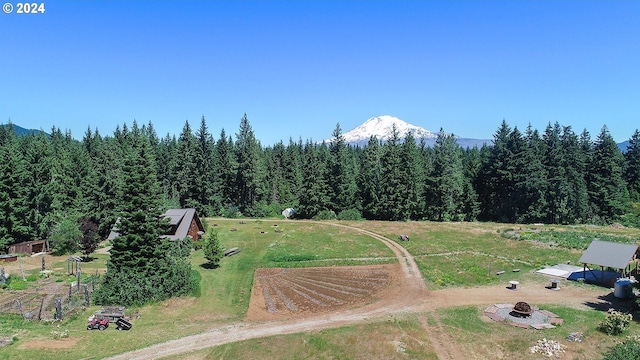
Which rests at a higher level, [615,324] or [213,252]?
[213,252]

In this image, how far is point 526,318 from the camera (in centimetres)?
2994

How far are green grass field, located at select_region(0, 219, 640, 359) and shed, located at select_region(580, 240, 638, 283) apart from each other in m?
6.20

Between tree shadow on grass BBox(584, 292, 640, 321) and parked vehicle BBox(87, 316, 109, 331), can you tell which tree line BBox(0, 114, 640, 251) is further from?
tree shadow on grass BBox(584, 292, 640, 321)

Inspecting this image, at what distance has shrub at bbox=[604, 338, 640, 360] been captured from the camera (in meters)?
23.1

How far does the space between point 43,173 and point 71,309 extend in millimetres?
43149

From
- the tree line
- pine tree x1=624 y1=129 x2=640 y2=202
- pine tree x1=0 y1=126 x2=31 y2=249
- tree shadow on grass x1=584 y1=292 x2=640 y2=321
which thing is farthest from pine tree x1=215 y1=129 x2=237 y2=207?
pine tree x1=624 y1=129 x2=640 y2=202

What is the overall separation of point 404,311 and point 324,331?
7731mm

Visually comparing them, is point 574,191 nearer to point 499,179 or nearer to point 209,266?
point 499,179

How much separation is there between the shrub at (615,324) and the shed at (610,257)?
1104 cm

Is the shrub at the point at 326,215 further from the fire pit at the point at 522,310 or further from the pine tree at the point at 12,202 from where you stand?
the fire pit at the point at 522,310

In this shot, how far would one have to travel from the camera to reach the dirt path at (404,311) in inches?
1022

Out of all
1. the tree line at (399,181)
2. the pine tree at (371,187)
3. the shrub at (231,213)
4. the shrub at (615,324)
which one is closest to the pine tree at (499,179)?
the tree line at (399,181)

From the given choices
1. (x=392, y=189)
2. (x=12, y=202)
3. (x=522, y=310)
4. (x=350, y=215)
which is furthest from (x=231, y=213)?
(x=522, y=310)

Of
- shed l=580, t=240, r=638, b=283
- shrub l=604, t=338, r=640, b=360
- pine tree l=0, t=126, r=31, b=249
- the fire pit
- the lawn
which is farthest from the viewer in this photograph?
pine tree l=0, t=126, r=31, b=249
